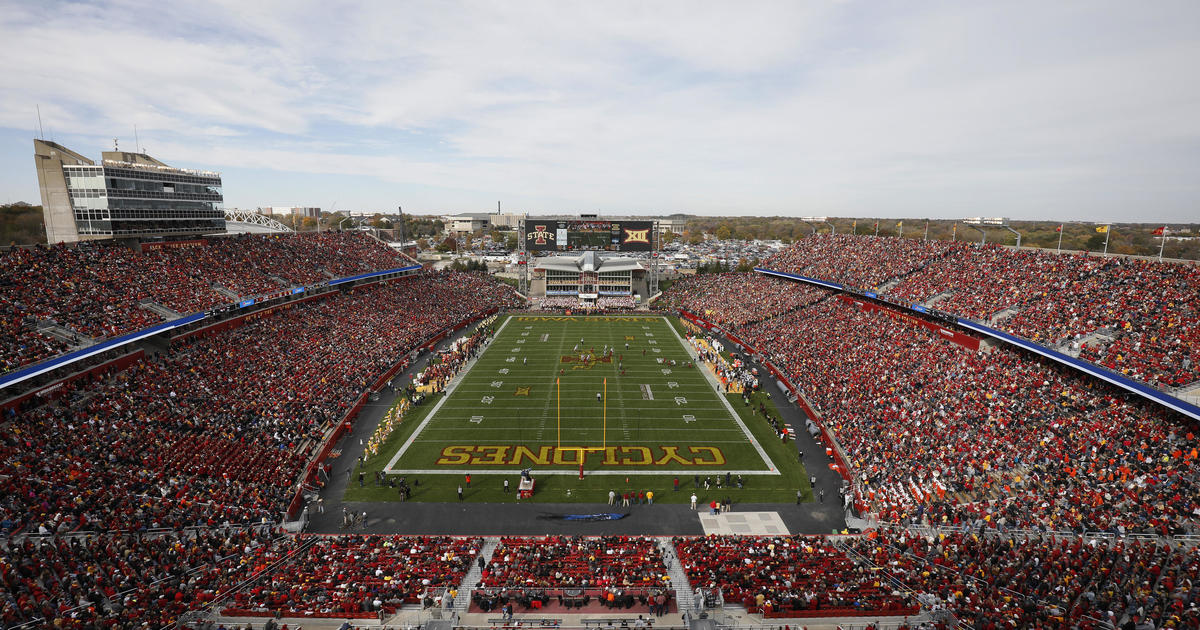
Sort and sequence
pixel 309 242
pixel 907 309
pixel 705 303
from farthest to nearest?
1. pixel 705 303
2. pixel 309 242
3. pixel 907 309

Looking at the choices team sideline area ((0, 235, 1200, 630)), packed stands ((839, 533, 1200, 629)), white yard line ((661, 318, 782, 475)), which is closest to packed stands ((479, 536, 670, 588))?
team sideline area ((0, 235, 1200, 630))

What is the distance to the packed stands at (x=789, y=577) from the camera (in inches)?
523

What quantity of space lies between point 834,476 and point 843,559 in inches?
256

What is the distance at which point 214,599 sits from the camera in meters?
13.2

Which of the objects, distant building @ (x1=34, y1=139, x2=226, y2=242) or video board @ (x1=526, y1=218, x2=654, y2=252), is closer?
distant building @ (x1=34, y1=139, x2=226, y2=242)

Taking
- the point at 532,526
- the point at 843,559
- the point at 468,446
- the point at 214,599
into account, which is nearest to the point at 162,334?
the point at 468,446

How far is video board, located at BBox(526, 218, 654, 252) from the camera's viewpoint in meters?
56.3

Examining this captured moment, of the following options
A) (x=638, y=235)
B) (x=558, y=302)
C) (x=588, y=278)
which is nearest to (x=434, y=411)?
(x=558, y=302)

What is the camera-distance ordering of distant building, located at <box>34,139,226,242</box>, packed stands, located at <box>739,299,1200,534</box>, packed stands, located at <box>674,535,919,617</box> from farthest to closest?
distant building, located at <box>34,139,226,242</box> < packed stands, located at <box>739,299,1200,534</box> < packed stands, located at <box>674,535,919,617</box>

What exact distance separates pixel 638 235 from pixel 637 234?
15 cm

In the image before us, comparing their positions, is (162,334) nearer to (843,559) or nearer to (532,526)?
(532,526)

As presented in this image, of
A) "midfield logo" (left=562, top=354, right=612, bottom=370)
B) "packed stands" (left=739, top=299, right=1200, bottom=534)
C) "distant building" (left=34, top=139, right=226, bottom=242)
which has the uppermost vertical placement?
"distant building" (left=34, top=139, right=226, bottom=242)

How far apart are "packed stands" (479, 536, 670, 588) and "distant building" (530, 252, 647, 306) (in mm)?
41996

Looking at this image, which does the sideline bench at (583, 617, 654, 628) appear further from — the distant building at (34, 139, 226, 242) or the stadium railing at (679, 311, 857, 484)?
the distant building at (34, 139, 226, 242)
